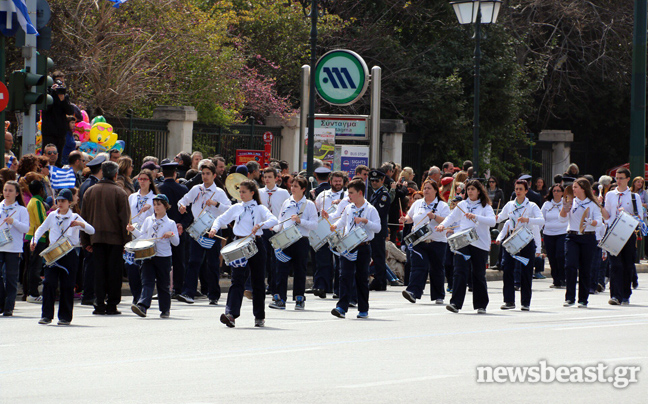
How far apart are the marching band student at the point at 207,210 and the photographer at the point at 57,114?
394cm

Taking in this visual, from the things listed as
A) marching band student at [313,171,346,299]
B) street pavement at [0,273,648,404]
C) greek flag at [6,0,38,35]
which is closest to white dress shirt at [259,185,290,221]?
marching band student at [313,171,346,299]

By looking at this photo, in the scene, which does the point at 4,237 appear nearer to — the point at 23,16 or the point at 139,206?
the point at 139,206

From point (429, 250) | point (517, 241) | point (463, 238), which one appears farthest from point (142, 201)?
point (517, 241)

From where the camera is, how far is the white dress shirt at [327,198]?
16.3 metres

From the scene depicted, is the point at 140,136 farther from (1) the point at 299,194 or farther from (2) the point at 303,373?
(2) the point at 303,373

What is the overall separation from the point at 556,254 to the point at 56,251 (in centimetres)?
979

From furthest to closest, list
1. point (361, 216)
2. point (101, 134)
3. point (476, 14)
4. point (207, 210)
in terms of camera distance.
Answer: point (476, 14) → point (101, 134) → point (207, 210) → point (361, 216)

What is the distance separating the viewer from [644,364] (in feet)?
31.9

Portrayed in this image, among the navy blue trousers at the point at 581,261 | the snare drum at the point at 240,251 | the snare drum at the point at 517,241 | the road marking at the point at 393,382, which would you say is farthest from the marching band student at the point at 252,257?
the navy blue trousers at the point at 581,261

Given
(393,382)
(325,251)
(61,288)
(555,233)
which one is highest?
(555,233)

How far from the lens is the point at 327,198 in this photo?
16391mm

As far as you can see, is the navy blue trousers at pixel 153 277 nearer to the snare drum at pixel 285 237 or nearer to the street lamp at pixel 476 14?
the snare drum at pixel 285 237

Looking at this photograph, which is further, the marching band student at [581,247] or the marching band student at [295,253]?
the marching band student at [581,247]

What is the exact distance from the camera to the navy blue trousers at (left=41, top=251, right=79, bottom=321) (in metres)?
12.7
